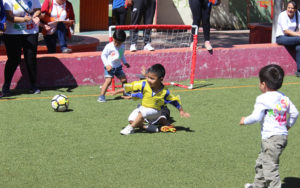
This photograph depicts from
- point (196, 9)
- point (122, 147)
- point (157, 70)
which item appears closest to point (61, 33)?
point (196, 9)

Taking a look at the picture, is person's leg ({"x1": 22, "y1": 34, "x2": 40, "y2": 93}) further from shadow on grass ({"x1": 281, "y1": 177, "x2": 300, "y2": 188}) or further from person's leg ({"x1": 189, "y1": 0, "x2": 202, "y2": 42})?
shadow on grass ({"x1": 281, "y1": 177, "x2": 300, "y2": 188})

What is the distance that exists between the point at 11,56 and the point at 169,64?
10.7 ft

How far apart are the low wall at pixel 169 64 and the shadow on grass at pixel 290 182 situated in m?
5.71

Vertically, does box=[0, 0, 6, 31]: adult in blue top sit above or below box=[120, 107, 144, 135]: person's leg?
above

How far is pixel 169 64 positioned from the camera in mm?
11805

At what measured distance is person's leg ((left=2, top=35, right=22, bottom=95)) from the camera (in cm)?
1026

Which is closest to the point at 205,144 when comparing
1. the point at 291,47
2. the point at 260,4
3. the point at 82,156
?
the point at 82,156

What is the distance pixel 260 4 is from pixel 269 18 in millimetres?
661

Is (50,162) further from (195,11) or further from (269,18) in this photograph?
(269,18)

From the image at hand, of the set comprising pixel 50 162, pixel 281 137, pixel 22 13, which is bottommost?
pixel 50 162

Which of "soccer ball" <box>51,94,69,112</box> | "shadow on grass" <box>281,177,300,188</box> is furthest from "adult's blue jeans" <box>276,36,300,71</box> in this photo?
"shadow on grass" <box>281,177,300,188</box>

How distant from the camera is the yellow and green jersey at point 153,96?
807cm

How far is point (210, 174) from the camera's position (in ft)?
21.4

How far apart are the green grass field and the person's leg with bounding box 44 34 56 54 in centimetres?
147
